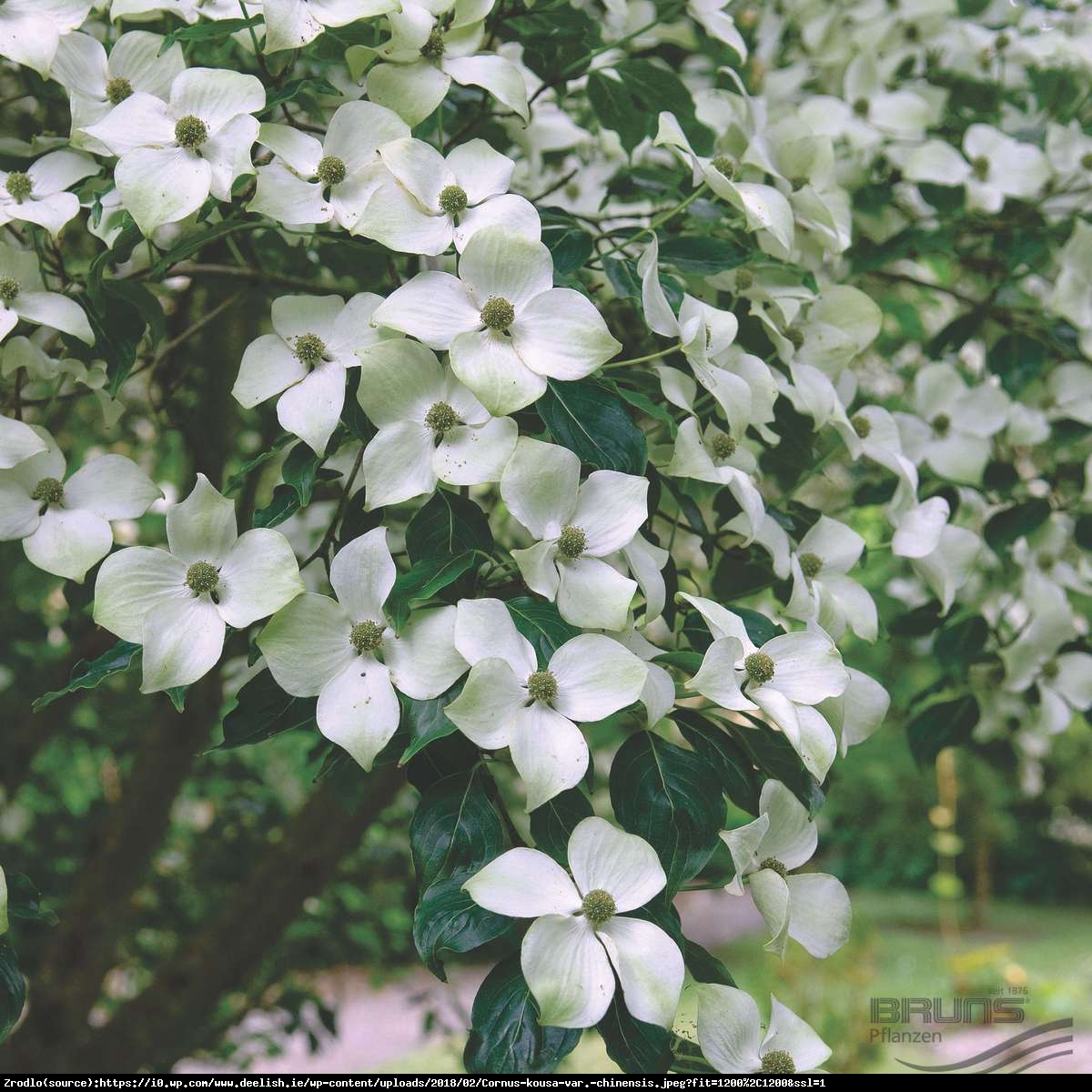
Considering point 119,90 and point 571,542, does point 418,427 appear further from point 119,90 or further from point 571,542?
point 119,90

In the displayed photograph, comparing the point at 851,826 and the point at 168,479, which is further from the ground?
the point at 168,479

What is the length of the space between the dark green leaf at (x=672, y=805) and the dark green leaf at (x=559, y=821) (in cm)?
2

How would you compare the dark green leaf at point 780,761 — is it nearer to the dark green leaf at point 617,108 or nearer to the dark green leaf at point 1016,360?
the dark green leaf at point 617,108

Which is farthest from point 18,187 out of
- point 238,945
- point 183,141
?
point 238,945

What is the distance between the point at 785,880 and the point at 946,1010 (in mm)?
4220

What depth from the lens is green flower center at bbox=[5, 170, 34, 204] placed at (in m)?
0.71

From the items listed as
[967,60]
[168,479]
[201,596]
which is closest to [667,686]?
[201,596]

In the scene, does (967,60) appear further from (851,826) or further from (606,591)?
(851,826)

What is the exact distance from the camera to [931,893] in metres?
6.09

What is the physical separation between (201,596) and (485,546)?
0.55 feet

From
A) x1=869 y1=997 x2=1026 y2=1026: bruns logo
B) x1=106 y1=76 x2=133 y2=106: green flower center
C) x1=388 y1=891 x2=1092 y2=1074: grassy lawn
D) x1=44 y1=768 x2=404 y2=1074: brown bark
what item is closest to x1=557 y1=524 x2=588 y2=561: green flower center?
x1=106 y1=76 x2=133 y2=106: green flower center

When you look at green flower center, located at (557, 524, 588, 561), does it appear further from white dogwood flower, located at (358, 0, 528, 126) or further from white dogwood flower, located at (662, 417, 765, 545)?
white dogwood flower, located at (358, 0, 528, 126)

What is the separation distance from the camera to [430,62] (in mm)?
712

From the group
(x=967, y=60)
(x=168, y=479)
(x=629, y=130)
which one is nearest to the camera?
(x=629, y=130)
